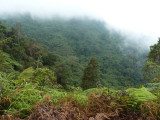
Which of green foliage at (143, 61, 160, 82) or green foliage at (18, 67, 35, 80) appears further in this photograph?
green foliage at (18, 67, 35, 80)

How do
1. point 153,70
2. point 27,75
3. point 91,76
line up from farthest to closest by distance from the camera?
point 91,76 → point 27,75 → point 153,70

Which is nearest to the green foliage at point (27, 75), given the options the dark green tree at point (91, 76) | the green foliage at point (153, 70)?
the green foliage at point (153, 70)

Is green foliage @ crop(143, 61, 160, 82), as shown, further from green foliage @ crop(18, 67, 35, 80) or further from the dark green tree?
the dark green tree

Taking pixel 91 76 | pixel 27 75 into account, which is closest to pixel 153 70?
pixel 27 75

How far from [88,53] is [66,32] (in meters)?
45.3

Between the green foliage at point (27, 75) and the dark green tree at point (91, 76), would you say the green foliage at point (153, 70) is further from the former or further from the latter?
the dark green tree at point (91, 76)

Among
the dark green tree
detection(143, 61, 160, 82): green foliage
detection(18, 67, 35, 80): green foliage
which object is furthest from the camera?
the dark green tree

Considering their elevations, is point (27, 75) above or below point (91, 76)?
above

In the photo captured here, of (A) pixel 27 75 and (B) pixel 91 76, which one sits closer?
(A) pixel 27 75

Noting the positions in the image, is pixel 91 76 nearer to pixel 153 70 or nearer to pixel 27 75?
pixel 27 75

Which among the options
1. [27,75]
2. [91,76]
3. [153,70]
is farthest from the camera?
[91,76]

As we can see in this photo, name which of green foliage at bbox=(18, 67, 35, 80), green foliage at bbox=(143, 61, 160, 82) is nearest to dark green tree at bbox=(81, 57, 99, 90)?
green foliage at bbox=(18, 67, 35, 80)

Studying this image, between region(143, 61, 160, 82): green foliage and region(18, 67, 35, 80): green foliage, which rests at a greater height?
region(143, 61, 160, 82): green foliage

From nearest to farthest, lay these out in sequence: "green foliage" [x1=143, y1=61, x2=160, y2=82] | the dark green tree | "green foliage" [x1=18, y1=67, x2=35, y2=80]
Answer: "green foliage" [x1=143, y1=61, x2=160, y2=82] → "green foliage" [x1=18, y1=67, x2=35, y2=80] → the dark green tree
